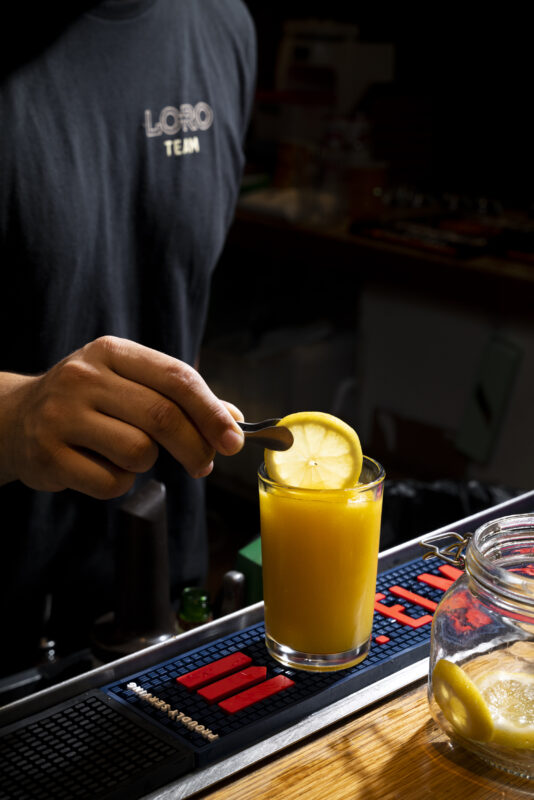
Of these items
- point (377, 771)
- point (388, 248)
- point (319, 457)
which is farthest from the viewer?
point (388, 248)

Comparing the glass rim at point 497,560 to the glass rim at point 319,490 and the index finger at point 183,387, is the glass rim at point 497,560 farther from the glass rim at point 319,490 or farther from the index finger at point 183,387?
the index finger at point 183,387

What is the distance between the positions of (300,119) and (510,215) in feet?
2.30

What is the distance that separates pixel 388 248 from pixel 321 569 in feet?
5.56


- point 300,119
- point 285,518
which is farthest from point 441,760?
point 300,119

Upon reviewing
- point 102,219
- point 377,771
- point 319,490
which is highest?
point 102,219

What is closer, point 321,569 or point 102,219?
point 321,569

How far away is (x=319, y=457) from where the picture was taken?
759mm

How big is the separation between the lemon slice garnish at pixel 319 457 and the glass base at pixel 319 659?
14 cm

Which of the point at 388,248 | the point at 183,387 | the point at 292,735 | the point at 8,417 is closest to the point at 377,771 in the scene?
A: the point at 292,735

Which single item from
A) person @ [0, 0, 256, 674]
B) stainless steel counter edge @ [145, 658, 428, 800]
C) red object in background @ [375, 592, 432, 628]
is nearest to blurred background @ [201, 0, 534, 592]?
person @ [0, 0, 256, 674]

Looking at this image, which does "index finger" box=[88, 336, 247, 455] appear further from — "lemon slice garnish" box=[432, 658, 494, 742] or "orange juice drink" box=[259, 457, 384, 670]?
"lemon slice garnish" box=[432, 658, 494, 742]

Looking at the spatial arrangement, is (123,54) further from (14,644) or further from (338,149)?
(338,149)

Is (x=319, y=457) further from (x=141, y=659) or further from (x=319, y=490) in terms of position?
(x=141, y=659)

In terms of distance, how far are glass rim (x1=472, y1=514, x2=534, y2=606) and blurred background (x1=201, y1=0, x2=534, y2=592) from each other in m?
1.45
